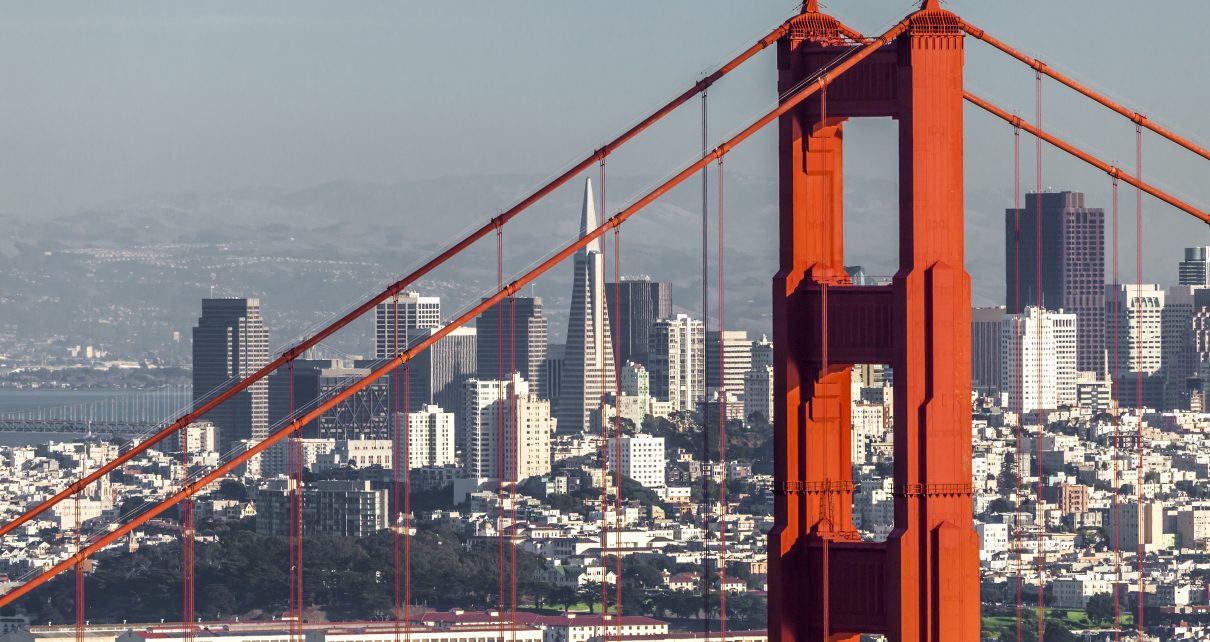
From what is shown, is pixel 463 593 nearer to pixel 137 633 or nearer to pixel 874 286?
pixel 137 633

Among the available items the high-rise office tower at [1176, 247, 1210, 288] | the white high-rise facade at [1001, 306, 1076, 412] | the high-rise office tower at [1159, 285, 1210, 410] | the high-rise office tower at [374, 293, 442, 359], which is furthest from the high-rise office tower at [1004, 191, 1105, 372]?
the high-rise office tower at [374, 293, 442, 359]

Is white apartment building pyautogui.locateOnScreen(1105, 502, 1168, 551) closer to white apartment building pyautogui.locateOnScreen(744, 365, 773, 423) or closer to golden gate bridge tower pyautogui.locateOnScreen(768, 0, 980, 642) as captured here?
white apartment building pyautogui.locateOnScreen(744, 365, 773, 423)

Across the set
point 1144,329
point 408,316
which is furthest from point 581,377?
point 1144,329

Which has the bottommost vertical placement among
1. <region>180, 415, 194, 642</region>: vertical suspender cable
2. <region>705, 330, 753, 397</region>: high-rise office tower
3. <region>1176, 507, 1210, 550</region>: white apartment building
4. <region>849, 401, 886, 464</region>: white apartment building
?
<region>1176, 507, 1210, 550</region>: white apartment building

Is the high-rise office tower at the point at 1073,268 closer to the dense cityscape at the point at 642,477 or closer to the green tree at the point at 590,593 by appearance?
the dense cityscape at the point at 642,477

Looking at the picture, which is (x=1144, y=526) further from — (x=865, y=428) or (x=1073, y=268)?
(x=1073, y=268)

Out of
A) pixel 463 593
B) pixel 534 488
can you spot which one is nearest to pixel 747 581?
pixel 463 593

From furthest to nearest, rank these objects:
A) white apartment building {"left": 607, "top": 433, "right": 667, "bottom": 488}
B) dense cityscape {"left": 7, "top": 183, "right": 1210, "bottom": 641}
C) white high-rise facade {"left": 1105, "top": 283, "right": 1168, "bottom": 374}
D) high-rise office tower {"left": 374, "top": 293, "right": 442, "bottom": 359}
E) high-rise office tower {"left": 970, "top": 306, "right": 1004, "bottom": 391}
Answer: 1. high-rise office tower {"left": 374, "top": 293, "right": 442, "bottom": 359}
2. white high-rise facade {"left": 1105, "top": 283, "right": 1168, "bottom": 374}
3. high-rise office tower {"left": 970, "top": 306, "right": 1004, "bottom": 391}
4. white apartment building {"left": 607, "top": 433, "right": 667, "bottom": 488}
5. dense cityscape {"left": 7, "top": 183, "right": 1210, "bottom": 641}
